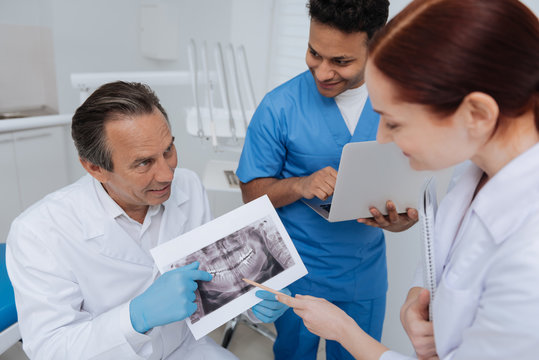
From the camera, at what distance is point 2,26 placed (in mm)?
2330

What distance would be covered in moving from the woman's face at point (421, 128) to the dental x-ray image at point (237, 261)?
517mm

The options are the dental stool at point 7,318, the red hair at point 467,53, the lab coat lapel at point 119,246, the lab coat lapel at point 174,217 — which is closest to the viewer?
the red hair at point 467,53

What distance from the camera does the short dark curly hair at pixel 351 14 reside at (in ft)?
3.58

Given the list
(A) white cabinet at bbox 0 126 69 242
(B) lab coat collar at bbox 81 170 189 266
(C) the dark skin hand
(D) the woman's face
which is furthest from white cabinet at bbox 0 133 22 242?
(D) the woman's face

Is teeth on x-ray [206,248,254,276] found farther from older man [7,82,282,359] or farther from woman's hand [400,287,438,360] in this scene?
woman's hand [400,287,438,360]

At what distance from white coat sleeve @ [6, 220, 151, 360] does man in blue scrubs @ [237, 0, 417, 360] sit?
1.82ft

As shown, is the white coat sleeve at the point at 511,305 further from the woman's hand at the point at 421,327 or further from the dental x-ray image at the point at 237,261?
the dental x-ray image at the point at 237,261

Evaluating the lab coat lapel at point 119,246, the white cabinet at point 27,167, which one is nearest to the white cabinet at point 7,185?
the white cabinet at point 27,167

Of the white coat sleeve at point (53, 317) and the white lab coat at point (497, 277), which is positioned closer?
the white lab coat at point (497, 277)

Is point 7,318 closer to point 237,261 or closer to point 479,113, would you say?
point 237,261

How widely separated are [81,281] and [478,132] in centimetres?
96

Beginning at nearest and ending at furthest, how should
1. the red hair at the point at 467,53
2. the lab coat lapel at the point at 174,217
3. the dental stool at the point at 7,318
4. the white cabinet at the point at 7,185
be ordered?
the red hair at the point at 467,53, the lab coat lapel at the point at 174,217, the dental stool at the point at 7,318, the white cabinet at the point at 7,185

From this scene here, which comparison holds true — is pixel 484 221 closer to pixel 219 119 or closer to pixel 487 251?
pixel 487 251

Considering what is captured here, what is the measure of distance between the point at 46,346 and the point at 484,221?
954 millimetres
